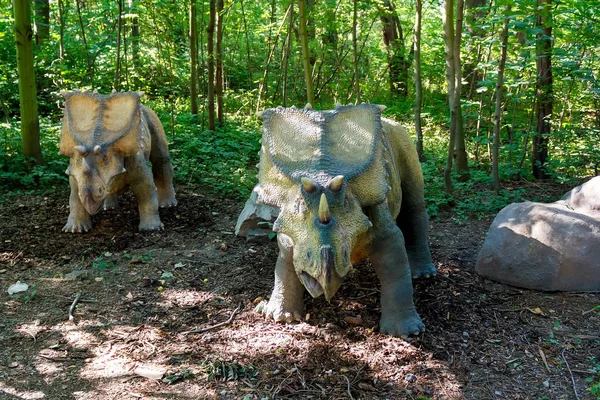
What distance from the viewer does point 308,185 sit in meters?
3.42

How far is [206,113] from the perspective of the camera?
12000mm

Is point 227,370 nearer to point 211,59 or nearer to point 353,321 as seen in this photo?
point 353,321

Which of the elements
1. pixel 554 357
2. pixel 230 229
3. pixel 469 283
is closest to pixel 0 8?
pixel 230 229

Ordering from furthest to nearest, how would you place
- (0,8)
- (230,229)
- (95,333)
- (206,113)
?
(0,8) → (206,113) → (230,229) → (95,333)

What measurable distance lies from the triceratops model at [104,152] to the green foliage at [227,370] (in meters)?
2.94

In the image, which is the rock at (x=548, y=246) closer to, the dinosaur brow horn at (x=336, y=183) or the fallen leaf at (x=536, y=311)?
the fallen leaf at (x=536, y=311)

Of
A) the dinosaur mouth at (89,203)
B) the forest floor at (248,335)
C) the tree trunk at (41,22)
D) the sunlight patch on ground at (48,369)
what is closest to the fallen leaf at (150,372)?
the forest floor at (248,335)

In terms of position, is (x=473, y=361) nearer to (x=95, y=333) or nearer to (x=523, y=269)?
(x=523, y=269)

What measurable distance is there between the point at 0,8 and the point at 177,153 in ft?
25.0

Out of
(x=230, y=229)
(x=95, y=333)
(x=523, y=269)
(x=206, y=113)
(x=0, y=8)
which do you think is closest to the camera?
(x=95, y=333)

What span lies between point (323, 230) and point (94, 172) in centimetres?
360

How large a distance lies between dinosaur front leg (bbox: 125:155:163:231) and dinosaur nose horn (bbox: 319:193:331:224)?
3.86 metres

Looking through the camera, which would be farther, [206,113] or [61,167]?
[206,113]

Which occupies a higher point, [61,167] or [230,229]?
[61,167]
